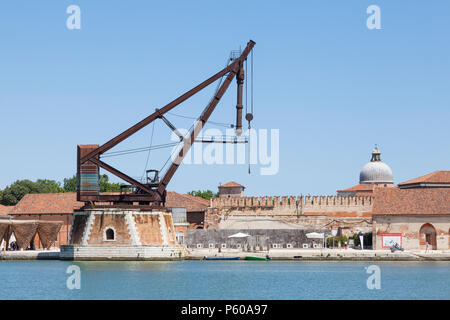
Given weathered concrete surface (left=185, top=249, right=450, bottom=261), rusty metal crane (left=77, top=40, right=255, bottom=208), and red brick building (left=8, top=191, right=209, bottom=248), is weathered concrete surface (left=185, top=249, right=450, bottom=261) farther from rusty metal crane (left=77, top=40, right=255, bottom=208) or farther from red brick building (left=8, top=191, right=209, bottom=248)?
red brick building (left=8, top=191, right=209, bottom=248)

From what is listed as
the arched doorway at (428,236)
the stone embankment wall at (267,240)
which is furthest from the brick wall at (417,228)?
the stone embankment wall at (267,240)

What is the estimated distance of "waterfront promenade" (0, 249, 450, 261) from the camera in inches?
2226

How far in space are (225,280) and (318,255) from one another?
16.3m

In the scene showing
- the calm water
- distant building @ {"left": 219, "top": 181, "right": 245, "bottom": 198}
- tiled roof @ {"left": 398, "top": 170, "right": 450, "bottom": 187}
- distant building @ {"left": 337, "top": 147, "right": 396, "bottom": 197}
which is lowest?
the calm water

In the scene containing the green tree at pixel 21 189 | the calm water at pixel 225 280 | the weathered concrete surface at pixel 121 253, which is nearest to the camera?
the calm water at pixel 225 280

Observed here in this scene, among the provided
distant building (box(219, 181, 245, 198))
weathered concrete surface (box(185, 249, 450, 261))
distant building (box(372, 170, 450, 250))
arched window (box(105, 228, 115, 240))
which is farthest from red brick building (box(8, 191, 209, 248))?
distant building (box(372, 170, 450, 250))

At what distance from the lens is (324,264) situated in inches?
2105

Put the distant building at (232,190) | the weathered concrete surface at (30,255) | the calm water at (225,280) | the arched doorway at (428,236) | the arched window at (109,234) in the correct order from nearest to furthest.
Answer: the calm water at (225,280) → the arched window at (109,234) → the weathered concrete surface at (30,255) → the arched doorway at (428,236) → the distant building at (232,190)

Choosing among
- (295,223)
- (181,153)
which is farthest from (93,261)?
(295,223)

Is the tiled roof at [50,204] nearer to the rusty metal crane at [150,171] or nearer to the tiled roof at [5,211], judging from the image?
the tiled roof at [5,211]

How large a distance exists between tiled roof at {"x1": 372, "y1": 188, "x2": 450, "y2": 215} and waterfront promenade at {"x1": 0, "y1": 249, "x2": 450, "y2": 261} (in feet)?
10.4

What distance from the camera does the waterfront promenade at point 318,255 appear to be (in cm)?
5653

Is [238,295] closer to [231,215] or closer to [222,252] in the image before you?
[222,252]

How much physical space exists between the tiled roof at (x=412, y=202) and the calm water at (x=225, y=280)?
23.7 ft
